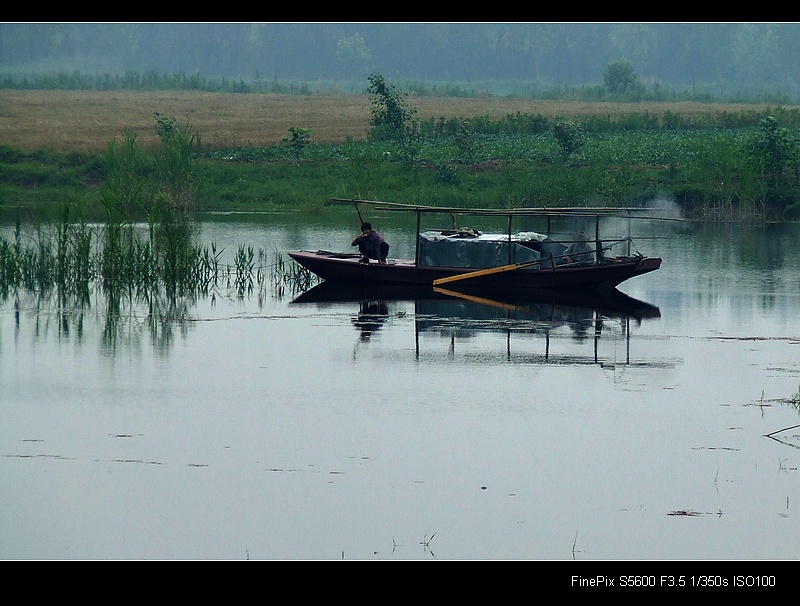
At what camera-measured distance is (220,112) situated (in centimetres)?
7169

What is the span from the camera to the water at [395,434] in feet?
34.3

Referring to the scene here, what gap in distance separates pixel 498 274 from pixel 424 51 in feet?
405

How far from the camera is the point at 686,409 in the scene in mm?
14656

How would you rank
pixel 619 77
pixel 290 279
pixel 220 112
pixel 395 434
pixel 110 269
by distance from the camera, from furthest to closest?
pixel 619 77, pixel 220 112, pixel 290 279, pixel 110 269, pixel 395 434

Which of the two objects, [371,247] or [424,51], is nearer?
[371,247]

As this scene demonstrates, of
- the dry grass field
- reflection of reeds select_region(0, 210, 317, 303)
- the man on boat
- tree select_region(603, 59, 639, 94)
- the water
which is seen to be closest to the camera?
the water

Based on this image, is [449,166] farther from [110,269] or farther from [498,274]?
[110,269]

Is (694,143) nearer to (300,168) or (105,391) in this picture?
(300,168)

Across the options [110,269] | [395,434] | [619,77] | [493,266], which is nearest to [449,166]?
[493,266]

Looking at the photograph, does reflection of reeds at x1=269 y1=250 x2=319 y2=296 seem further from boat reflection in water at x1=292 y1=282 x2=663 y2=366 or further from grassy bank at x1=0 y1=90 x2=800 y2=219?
grassy bank at x1=0 y1=90 x2=800 y2=219

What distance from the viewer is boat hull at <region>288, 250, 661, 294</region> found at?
79.1 feet

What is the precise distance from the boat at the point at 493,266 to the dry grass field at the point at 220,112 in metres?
26.1

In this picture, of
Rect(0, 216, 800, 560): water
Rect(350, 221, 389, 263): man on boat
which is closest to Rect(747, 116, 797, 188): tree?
Rect(350, 221, 389, 263): man on boat

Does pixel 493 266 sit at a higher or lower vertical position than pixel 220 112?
lower
